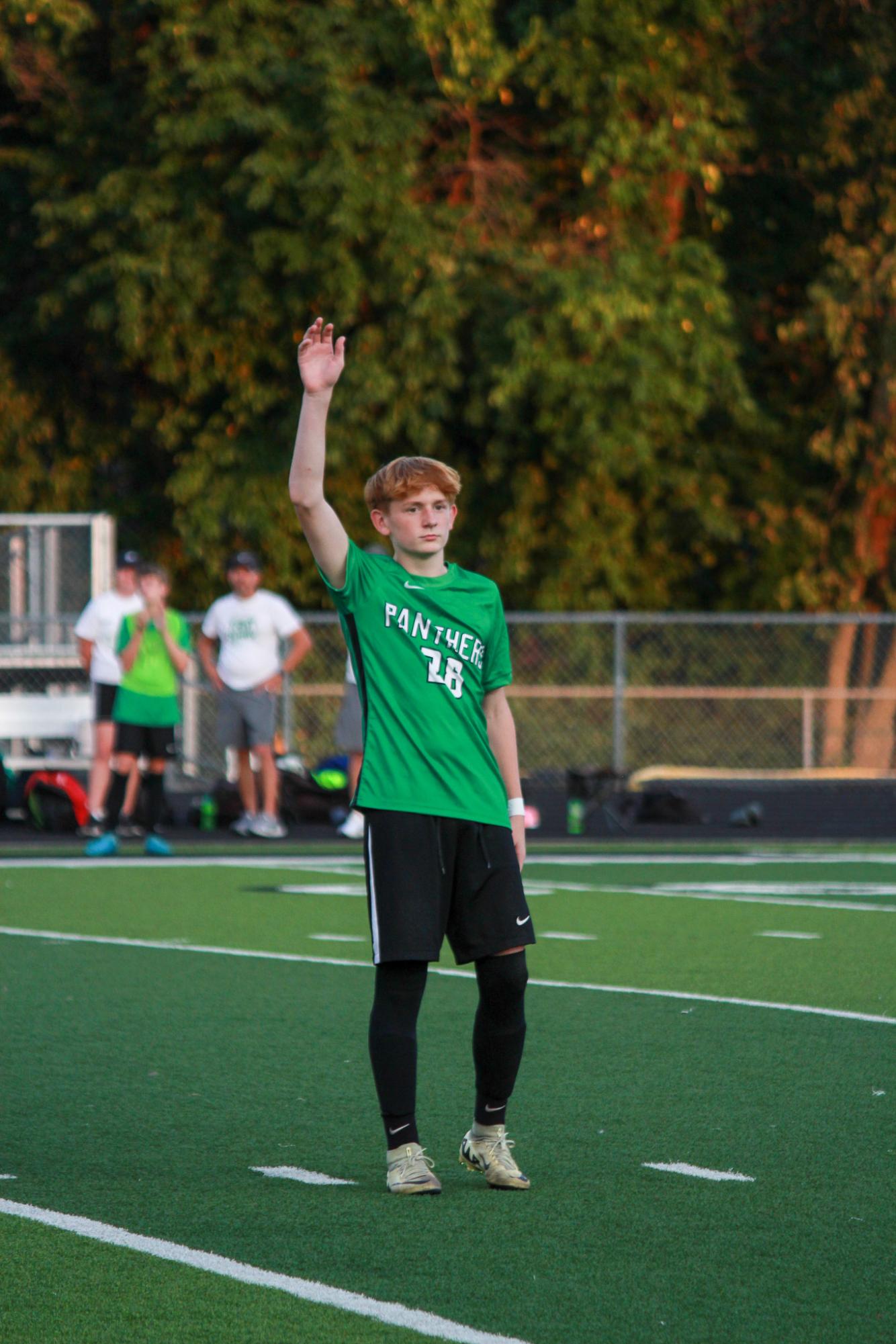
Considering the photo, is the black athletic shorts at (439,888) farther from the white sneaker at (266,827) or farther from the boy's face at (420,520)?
the white sneaker at (266,827)

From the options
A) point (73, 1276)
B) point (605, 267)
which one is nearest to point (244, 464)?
point (605, 267)

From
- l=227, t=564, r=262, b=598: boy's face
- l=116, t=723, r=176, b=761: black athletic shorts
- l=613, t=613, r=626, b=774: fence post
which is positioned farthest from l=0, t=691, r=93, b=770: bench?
l=613, t=613, r=626, b=774: fence post

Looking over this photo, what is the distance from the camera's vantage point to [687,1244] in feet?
15.3

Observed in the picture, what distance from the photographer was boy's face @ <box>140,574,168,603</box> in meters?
14.9

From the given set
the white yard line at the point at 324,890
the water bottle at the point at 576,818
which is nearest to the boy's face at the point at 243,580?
the water bottle at the point at 576,818

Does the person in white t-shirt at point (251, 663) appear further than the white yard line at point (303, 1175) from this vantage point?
Yes

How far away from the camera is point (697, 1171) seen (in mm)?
5379

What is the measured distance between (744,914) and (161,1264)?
7246 mm

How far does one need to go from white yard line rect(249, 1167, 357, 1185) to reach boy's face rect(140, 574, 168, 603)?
969 cm

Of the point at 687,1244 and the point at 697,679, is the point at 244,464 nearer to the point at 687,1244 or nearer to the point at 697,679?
the point at 697,679

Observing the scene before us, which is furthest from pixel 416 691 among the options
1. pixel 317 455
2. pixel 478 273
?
pixel 478 273

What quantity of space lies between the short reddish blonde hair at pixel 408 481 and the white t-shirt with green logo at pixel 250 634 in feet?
34.8

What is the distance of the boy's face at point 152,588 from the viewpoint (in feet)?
48.7

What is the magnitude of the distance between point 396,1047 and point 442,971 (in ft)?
13.5
